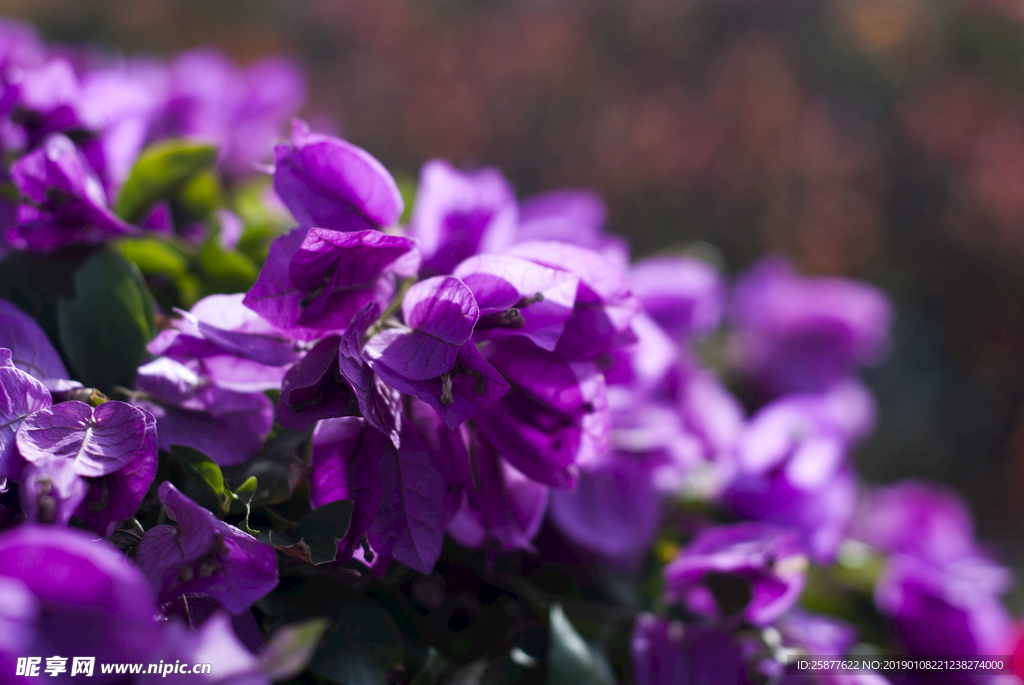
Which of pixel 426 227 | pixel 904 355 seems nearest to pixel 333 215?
pixel 426 227

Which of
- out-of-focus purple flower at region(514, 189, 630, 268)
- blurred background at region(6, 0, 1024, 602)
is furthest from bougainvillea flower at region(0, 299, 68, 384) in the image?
blurred background at region(6, 0, 1024, 602)

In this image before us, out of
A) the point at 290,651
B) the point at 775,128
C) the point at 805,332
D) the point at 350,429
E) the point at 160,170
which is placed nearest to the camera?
the point at 290,651

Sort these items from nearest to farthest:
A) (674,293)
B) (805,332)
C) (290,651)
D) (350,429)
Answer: (290,651)
(350,429)
(674,293)
(805,332)

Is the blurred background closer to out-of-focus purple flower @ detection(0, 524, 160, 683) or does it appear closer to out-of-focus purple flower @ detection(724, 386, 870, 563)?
out-of-focus purple flower @ detection(724, 386, 870, 563)

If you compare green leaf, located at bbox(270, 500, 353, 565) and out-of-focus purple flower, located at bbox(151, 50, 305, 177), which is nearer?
green leaf, located at bbox(270, 500, 353, 565)

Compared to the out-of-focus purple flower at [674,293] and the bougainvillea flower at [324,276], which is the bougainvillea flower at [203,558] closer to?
the bougainvillea flower at [324,276]

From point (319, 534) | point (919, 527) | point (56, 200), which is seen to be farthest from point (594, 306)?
point (919, 527)

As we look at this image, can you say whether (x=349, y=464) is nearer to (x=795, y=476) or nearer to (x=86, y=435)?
(x=86, y=435)
